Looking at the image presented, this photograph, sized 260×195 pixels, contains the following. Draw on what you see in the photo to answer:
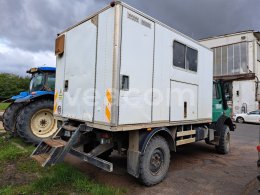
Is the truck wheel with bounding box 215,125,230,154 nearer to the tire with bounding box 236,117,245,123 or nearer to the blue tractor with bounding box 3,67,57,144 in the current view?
the blue tractor with bounding box 3,67,57,144

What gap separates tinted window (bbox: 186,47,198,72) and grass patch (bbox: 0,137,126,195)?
3518mm

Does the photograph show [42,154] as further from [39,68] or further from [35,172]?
[39,68]

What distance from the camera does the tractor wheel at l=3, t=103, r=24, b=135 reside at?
8.42 metres

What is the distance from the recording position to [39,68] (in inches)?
335

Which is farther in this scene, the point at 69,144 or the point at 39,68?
the point at 39,68

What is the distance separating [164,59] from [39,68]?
5.16 metres

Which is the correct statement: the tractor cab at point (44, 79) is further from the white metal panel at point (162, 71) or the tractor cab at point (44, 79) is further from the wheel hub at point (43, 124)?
the white metal panel at point (162, 71)

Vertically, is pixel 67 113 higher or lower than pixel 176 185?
higher

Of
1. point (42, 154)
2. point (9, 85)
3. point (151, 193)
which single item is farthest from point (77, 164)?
point (9, 85)

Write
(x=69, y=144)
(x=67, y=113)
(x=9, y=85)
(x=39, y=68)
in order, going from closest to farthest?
(x=69, y=144) → (x=67, y=113) → (x=39, y=68) → (x=9, y=85)

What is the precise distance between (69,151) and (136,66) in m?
2.14

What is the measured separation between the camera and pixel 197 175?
18.7ft

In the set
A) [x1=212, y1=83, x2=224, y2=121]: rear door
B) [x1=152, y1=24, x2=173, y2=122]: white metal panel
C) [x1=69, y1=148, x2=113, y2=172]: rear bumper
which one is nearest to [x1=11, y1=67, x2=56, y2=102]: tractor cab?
[x1=69, y1=148, x2=113, y2=172]: rear bumper

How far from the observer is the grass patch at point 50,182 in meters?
4.32
